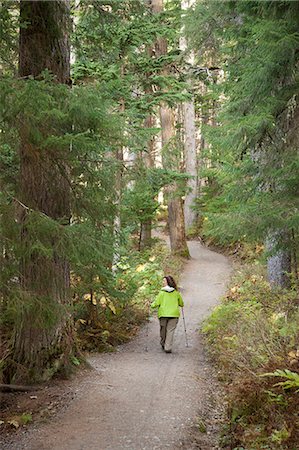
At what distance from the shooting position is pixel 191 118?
25.4m

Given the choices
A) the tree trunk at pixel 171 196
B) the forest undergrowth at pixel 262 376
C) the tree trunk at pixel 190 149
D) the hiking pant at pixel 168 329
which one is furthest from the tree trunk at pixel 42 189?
the tree trunk at pixel 190 149

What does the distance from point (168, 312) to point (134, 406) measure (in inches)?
151

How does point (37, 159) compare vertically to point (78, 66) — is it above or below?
below

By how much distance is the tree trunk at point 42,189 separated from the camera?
6.70 meters

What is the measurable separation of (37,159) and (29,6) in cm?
241

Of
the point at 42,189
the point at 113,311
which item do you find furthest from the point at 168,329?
the point at 42,189

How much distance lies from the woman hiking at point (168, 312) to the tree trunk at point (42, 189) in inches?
135

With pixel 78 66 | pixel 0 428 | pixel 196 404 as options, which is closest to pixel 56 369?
pixel 0 428

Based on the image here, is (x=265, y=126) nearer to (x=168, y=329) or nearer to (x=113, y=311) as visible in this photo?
(x=168, y=329)

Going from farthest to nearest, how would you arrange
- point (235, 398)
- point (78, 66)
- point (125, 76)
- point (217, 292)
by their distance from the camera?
point (217, 292)
point (125, 76)
point (78, 66)
point (235, 398)

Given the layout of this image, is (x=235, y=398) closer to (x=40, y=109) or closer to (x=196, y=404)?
(x=196, y=404)

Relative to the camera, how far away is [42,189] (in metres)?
6.80

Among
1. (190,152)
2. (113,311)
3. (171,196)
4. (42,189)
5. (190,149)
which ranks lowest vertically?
(113,311)

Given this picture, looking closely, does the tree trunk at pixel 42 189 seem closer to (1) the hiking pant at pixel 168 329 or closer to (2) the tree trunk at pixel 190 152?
(1) the hiking pant at pixel 168 329
